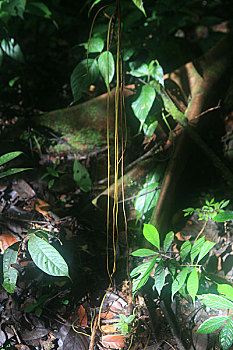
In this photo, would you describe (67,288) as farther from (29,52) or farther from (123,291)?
(29,52)

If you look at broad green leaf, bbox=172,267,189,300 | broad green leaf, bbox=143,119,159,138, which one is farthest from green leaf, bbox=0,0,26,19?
broad green leaf, bbox=172,267,189,300

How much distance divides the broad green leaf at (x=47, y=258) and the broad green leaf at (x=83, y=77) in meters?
0.92

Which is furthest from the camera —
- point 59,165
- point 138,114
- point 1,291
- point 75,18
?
point 75,18

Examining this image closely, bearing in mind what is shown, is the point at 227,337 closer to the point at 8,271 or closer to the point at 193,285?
the point at 193,285

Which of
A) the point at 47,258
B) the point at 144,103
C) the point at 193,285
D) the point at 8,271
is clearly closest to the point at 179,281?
the point at 193,285

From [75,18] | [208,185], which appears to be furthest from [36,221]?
[75,18]

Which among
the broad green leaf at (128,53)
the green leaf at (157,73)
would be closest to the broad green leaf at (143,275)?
the green leaf at (157,73)

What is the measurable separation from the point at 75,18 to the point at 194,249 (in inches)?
118

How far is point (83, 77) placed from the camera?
202cm

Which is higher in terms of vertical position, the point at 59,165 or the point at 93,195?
the point at 59,165

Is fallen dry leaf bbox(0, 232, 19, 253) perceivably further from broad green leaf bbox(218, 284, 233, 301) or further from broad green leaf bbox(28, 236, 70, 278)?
broad green leaf bbox(218, 284, 233, 301)

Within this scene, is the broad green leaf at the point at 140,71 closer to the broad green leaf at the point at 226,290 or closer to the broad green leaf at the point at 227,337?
the broad green leaf at the point at 226,290

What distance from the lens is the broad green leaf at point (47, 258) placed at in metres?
1.44

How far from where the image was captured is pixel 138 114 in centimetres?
209
